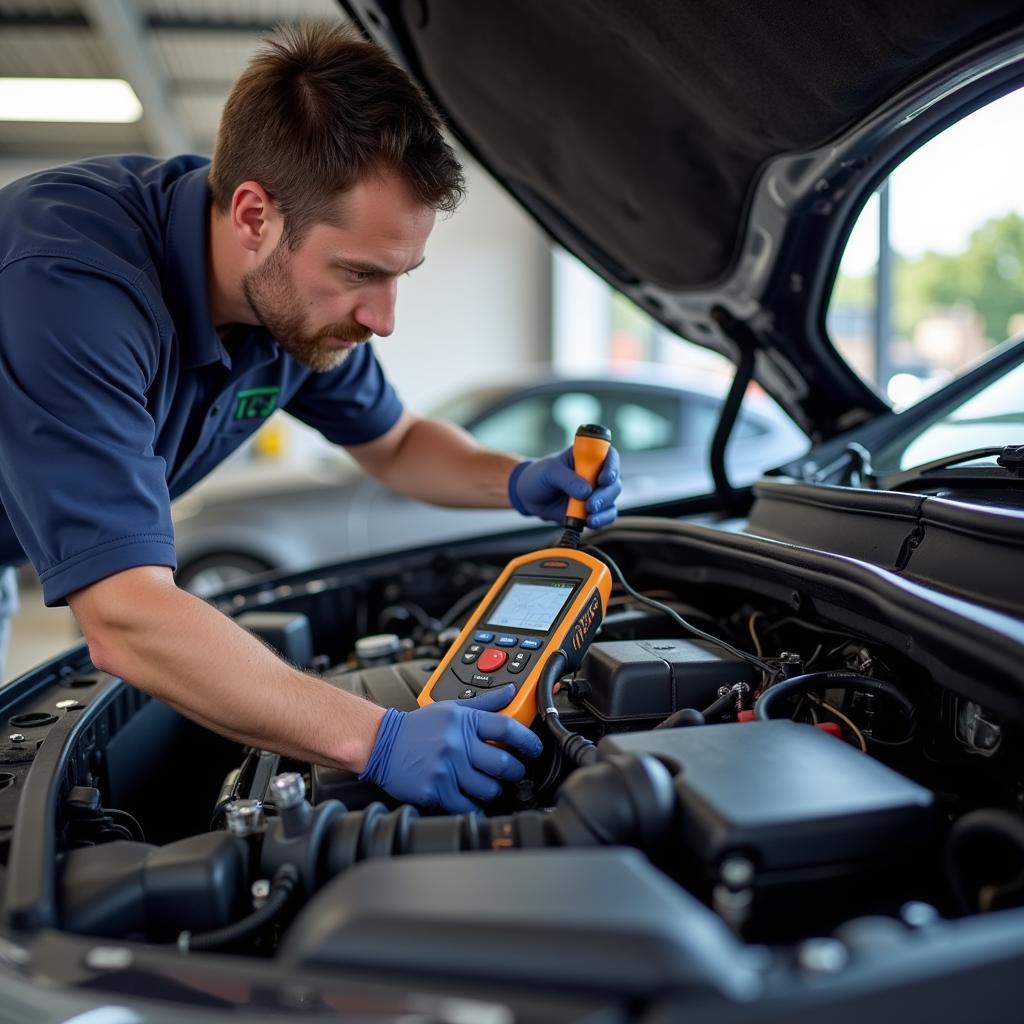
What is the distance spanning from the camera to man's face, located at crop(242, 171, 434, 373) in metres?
1.53

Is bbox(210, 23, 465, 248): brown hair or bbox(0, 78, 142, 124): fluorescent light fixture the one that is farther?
bbox(0, 78, 142, 124): fluorescent light fixture

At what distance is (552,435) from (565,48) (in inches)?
117

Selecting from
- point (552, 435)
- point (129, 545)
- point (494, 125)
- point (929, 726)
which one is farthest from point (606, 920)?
point (552, 435)

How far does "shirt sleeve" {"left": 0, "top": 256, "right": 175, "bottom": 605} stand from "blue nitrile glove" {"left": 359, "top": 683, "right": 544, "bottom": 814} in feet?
1.34

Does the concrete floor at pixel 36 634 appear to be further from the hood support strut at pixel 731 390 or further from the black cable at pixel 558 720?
the black cable at pixel 558 720

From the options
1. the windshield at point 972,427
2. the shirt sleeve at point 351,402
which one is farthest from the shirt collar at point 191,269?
the windshield at point 972,427

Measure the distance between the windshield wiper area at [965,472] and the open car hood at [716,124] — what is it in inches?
20.3

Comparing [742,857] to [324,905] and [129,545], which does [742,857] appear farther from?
[129,545]

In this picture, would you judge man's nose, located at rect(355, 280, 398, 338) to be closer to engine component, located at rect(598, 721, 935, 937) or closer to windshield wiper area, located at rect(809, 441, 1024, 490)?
windshield wiper area, located at rect(809, 441, 1024, 490)

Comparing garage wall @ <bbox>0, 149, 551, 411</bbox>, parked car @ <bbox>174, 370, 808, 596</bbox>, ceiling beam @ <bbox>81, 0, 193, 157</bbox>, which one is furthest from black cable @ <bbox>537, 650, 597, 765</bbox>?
garage wall @ <bbox>0, 149, 551, 411</bbox>

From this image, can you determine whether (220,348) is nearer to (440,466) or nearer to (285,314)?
(285,314)

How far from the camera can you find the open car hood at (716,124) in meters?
1.40

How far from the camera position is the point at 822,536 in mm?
1507

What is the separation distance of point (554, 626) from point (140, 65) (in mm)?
6335
